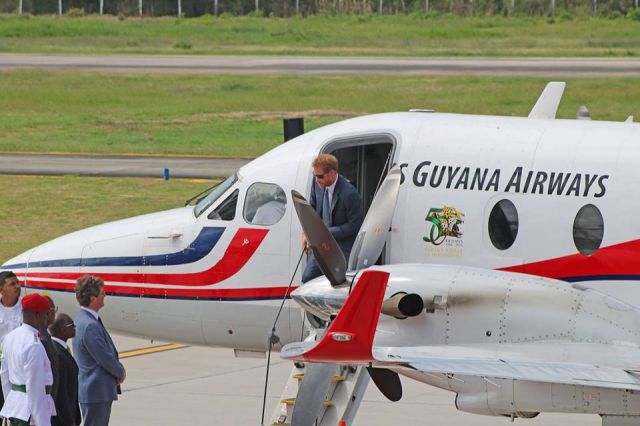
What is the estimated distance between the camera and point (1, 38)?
8825 centimetres

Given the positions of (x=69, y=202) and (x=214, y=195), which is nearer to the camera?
(x=214, y=195)

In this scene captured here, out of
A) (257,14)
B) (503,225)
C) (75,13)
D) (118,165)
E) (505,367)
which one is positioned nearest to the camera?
(505,367)

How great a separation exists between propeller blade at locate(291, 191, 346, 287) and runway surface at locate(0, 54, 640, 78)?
51528mm

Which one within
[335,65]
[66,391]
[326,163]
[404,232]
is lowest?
[335,65]

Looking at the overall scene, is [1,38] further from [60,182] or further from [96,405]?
[96,405]

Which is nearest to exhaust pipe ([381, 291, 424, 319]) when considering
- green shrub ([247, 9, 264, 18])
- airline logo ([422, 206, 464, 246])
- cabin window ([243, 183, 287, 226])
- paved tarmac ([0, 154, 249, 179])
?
airline logo ([422, 206, 464, 246])

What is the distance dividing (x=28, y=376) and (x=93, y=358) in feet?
2.70

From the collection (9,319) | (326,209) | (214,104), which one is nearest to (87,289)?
(9,319)

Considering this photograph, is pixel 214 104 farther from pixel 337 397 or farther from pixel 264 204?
pixel 337 397

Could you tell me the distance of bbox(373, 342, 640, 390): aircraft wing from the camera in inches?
483

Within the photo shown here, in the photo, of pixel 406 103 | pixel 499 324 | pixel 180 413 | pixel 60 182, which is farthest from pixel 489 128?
pixel 406 103

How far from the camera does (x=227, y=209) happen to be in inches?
617

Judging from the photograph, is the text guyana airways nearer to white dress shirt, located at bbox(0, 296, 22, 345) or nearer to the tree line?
white dress shirt, located at bbox(0, 296, 22, 345)

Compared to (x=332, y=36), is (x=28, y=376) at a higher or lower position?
higher
